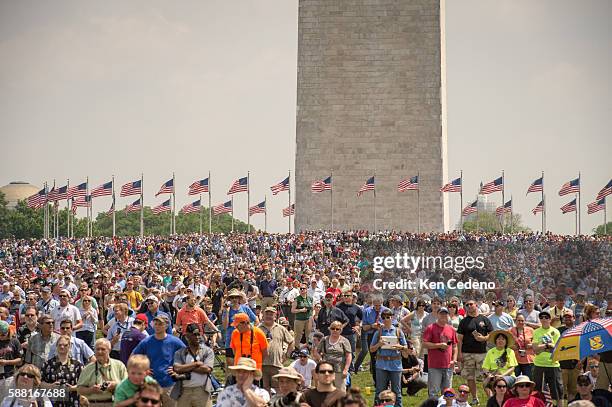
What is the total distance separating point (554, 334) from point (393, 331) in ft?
6.74

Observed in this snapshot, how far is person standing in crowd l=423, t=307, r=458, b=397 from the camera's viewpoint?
658 inches

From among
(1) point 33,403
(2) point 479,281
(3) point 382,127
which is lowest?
(1) point 33,403

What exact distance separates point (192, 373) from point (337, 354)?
2819 millimetres

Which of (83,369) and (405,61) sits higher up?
(405,61)

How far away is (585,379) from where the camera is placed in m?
13.5

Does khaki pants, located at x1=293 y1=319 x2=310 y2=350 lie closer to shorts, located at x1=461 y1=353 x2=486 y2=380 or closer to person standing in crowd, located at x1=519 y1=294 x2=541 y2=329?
person standing in crowd, located at x1=519 y1=294 x2=541 y2=329

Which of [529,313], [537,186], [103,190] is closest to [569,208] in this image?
[537,186]

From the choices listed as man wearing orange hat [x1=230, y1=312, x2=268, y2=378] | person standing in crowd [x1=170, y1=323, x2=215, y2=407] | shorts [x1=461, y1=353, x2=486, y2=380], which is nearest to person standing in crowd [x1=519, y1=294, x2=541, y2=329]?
shorts [x1=461, y1=353, x2=486, y2=380]

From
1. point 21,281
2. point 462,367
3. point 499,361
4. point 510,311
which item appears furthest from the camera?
point 21,281

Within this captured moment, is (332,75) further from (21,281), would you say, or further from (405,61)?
(21,281)

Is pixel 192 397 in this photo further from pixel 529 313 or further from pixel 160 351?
pixel 529 313

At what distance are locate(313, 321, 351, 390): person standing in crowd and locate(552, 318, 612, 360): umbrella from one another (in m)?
2.85

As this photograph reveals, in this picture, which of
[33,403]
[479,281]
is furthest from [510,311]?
[33,403]

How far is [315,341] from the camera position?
55.4ft
